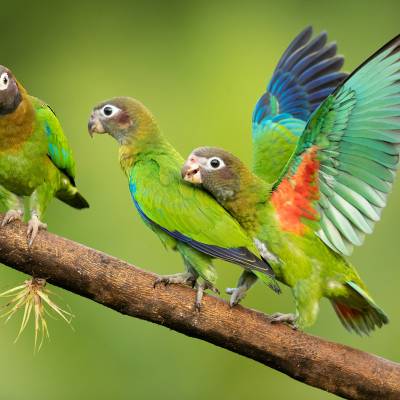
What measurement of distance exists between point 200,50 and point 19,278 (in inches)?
105

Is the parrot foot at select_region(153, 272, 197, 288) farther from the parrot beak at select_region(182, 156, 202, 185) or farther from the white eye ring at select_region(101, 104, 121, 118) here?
the white eye ring at select_region(101, 104, 121, 118)

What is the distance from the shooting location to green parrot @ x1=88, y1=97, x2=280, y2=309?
427 centimetres

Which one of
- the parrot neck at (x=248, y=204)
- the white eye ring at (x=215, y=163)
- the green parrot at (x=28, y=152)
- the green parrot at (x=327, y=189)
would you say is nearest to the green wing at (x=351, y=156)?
the green parrot at (x=327, y=189)

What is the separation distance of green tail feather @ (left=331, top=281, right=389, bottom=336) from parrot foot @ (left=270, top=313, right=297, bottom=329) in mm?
412

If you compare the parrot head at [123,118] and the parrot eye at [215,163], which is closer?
the parrot eye at [215,163]

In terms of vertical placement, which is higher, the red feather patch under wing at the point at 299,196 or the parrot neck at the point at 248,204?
the red feather patch under wing at the point at 299,196

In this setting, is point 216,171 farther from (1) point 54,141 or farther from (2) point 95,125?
(1) point 54,141

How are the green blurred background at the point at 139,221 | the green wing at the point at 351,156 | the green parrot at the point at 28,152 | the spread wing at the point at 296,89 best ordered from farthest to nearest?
the green blurred background at the point at 139,221, the spread wing at the point at 296,89, the green parrot at the point at 28,152, the green wing at the point at 351,156

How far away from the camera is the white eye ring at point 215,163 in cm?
444

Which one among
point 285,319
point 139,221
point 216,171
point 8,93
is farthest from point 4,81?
point 139,221

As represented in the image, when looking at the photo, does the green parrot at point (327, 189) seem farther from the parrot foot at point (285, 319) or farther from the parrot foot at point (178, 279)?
the parrot foot at point (178, 279)

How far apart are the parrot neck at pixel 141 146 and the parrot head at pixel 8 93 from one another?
2.08ft

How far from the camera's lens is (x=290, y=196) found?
14.6 feet

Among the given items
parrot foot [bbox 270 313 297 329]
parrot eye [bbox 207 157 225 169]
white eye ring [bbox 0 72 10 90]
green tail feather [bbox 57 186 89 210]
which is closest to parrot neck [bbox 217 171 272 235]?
parrot eye [bbox 207 157 225 169]
